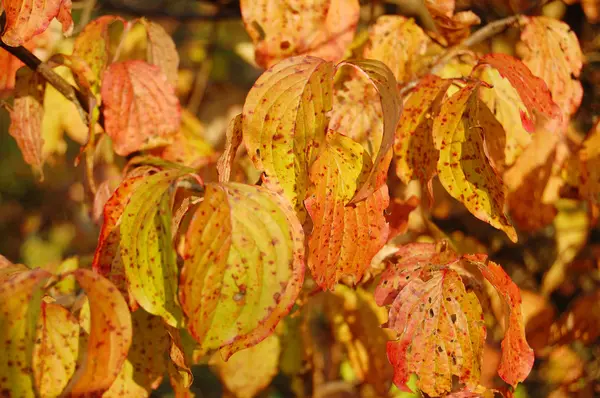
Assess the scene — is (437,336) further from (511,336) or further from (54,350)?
(54,350)

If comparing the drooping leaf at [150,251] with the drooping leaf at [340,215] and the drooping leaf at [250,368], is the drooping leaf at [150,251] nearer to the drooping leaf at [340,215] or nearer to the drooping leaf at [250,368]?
the drooping leaf at [340,215]

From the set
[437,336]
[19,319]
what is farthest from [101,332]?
[437,336]

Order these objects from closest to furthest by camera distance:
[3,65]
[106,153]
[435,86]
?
[435,86]
[3,65]
[106,153]

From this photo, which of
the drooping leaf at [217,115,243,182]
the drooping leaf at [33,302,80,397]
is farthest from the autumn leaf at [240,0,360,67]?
the drooping leaf at [33,302,80,397]

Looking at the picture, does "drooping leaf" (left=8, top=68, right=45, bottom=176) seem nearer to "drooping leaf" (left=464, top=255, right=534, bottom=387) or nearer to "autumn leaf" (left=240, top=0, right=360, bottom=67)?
"autumn leaf" (left=240, top=0, right=360, bottom=67)

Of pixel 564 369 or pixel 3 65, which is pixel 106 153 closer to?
pixel 3 65

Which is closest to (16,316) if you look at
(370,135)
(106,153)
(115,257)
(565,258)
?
(115,257)

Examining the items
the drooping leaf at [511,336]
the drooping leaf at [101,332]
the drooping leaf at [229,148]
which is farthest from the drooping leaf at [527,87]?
the drooping leaf at [101,332]
